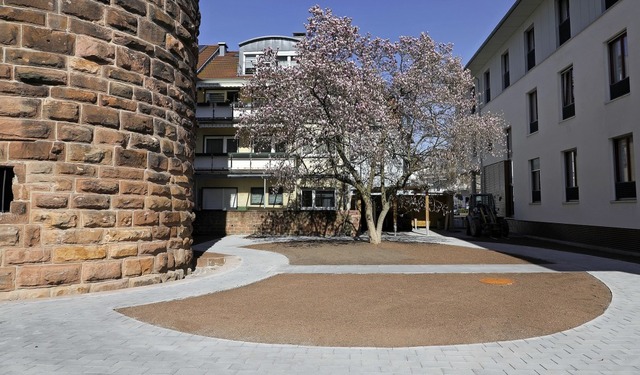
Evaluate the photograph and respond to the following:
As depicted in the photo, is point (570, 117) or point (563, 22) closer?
point (570, 117)

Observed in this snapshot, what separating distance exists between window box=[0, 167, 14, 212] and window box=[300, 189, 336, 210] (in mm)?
A: 21382

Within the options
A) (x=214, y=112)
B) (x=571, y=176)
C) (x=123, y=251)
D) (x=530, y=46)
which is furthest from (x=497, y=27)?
(x=123, y=251)

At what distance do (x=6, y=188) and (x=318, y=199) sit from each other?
2217 centimetres

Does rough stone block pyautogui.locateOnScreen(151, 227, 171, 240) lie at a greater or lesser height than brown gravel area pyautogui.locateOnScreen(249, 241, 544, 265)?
greater

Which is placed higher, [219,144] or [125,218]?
[219,144]

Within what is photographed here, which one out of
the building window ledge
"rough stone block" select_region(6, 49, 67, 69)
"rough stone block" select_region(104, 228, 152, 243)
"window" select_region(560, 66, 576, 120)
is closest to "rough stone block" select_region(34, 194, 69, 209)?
"rough stone block" select_region(104, 228, 152, 243)

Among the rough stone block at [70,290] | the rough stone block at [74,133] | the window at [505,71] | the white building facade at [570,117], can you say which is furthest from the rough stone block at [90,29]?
the window at [505,71]

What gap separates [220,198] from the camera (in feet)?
97.2

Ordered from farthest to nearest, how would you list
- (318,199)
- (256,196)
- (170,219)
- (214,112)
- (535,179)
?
(256,196) → (318,199) → (214,112) → (535,179) → (170,219)

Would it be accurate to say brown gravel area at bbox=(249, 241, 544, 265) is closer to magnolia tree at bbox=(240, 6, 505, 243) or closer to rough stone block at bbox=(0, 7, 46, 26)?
magnolia tree at bbox=(240, 6, 505, 243)

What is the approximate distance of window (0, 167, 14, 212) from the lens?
25.0ft

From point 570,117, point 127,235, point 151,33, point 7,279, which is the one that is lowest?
point 7,279

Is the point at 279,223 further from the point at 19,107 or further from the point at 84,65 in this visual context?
the point at 19,107

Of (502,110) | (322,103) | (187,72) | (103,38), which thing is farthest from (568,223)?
(103,38)
